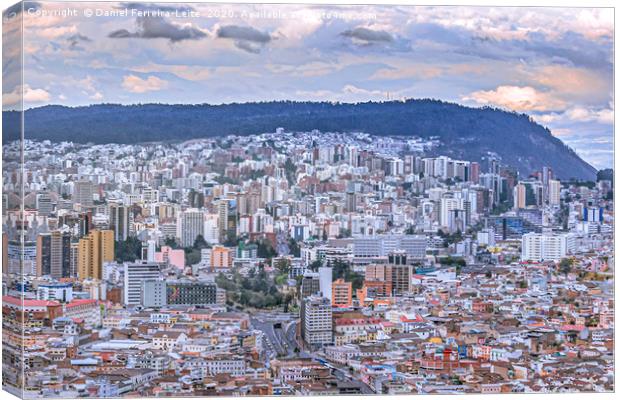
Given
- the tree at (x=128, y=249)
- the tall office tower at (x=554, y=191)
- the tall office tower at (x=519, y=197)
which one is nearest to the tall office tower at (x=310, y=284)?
the tree at (x=128, y=249)

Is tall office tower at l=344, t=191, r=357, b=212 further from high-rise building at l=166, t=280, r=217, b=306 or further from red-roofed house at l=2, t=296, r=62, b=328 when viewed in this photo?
red-roofed house at l=2, t=296, r=62, b=328

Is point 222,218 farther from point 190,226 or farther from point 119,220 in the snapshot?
point 119,220

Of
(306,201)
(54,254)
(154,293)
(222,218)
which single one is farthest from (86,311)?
(306,201)

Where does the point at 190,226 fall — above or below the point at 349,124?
below

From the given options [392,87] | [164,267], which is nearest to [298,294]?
[164,267]

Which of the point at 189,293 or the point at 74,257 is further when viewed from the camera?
the point at 189,293

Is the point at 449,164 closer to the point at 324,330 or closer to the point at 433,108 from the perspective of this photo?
the point at 433,108
